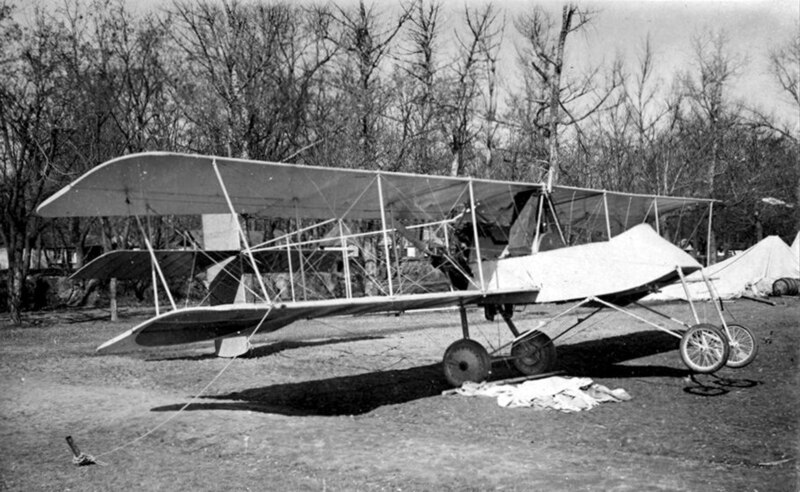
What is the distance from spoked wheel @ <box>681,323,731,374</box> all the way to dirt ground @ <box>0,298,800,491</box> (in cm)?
50

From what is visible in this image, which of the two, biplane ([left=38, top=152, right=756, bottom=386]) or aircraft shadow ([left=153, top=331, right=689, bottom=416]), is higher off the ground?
biplane ([left=38, top=152, right=756, bottom=386])

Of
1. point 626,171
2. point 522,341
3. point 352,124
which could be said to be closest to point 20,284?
point 352,124

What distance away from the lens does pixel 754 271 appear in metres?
26.0

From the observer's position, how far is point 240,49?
88.0 ft

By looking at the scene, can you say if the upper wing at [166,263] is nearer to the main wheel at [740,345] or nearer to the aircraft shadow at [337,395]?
the aircraft shadow at [337,395]

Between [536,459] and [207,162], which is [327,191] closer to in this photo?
[207,162]

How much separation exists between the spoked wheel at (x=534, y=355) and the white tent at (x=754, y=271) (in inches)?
631

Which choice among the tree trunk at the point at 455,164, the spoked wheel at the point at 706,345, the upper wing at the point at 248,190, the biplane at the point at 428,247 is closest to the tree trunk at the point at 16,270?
the biplane at the point at 428,247

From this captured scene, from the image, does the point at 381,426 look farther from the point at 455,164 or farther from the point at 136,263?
the point at 455,164

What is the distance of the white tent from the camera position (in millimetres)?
25047

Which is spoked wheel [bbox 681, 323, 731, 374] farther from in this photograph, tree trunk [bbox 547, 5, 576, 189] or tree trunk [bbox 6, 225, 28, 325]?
tree trunk [bbox 6, 225, 28, 325]

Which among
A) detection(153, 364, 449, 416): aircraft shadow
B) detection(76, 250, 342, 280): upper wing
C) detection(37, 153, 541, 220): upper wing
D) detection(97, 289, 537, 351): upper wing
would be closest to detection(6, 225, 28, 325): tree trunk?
detection(76, 250, 342, 280): upper wing

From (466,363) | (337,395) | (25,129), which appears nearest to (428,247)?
(466,363)

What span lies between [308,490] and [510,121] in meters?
30.5
